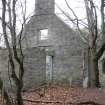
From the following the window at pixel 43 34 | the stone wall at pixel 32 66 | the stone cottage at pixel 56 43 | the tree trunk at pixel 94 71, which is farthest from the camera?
the window at pixel 43 34

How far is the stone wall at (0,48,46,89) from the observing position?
14445mm

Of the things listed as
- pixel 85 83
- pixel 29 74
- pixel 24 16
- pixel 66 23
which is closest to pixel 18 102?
pixel 24 16

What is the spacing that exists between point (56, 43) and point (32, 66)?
4.71 meters

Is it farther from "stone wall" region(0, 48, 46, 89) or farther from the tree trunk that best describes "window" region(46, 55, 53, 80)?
the tree trunk

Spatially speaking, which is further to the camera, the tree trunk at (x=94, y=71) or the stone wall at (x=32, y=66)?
the tree trunk at (x=94, y=71)

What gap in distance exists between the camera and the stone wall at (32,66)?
14.4 m

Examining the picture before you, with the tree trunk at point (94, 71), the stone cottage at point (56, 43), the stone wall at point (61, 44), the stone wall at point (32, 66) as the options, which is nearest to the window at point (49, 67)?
the stone cottage at point (56, 43)

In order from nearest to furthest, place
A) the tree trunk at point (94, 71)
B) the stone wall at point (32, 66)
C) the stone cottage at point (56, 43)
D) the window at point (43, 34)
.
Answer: the stone wall at point (32, 66)
the tree trunk at point (94, 71)
the stone cottage at point (56, 43)
the window at point (43, 34)

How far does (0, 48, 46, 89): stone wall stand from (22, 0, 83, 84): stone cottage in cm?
103

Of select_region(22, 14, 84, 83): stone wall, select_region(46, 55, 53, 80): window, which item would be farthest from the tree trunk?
select_region(46, 55, 53, 80): window

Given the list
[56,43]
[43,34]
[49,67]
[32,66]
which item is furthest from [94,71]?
[43,34]

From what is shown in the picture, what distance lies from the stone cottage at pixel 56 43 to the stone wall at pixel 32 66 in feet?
3.38

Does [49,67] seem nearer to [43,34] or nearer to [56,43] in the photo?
[56,43]

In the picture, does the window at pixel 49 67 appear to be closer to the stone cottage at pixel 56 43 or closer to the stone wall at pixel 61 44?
the stone cottage at pixel 56 43
